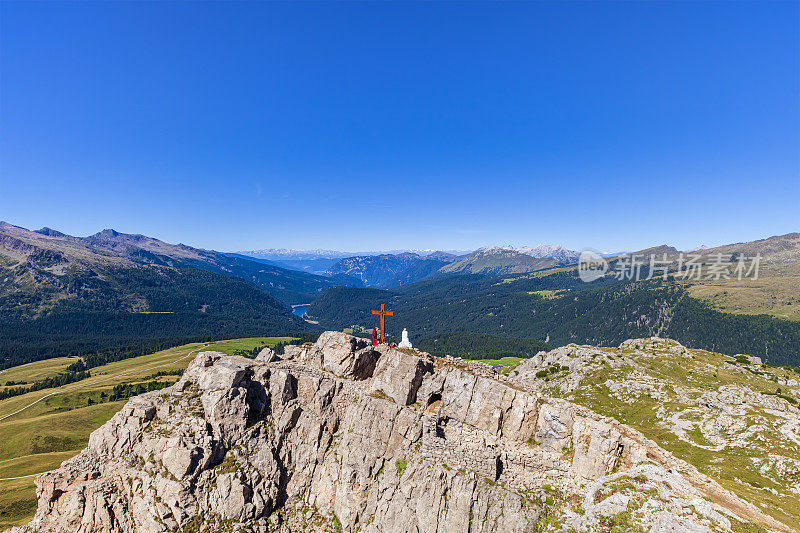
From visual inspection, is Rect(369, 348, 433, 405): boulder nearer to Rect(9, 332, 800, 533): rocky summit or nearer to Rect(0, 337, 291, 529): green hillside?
Rect(9, 332, 800, 533): rocky summit

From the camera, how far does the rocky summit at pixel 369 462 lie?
22.9m

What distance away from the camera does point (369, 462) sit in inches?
1188

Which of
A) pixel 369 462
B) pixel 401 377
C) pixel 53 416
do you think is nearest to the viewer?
pixel 369 462

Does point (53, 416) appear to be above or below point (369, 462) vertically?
below

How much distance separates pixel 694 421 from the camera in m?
46.9

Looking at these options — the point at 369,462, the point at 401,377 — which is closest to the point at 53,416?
the point at 369,462

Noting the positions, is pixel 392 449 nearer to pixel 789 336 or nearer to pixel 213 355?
pixel 213 355

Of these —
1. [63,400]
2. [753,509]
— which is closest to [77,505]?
[753,509]

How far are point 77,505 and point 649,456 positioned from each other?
163 ft

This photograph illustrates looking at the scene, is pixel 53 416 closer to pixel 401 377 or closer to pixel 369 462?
pixel 369 462

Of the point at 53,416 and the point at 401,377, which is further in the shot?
the point at 53,416

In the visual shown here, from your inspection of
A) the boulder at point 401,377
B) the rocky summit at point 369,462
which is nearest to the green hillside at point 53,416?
the rocky summit at point 369,462

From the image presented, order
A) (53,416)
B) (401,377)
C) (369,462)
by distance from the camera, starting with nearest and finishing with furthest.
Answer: (369,462) → (401,377) → (53,416)

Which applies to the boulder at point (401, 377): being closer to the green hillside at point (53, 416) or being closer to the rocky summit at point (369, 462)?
the rocky summit at point (369, 462)
